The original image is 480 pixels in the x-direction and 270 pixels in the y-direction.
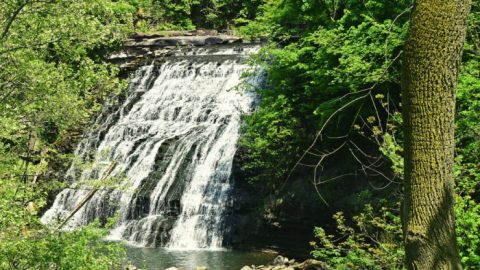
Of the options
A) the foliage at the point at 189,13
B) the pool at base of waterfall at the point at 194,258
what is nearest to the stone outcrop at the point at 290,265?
the pool at base of waterfall at the point at 194,258

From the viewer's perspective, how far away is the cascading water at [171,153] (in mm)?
17812

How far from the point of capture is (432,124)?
11.3 ft

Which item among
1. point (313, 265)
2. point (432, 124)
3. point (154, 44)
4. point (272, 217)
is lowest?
point (313, 265)

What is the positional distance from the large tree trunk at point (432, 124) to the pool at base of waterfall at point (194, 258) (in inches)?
449

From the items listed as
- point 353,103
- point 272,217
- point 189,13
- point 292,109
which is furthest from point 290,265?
point 189,13

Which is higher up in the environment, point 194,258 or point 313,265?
point 313,265

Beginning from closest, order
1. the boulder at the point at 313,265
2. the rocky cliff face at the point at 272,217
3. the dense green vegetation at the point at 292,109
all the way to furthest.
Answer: the dense green vegetation at the point at 292,109 < the boulder at the point at 313,265 < the rocky cliff face at the point at 272,217

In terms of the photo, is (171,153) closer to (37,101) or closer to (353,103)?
(353,103)

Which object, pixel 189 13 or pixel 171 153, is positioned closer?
pixel 171 153

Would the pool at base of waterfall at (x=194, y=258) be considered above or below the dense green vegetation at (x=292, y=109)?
below

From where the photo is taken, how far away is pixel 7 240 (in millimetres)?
7836

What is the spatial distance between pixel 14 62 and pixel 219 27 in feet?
98.8

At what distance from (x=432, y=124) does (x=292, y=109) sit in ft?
38.6

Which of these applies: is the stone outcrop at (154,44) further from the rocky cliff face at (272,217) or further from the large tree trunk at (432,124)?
the large tree trunk at (432,124)
